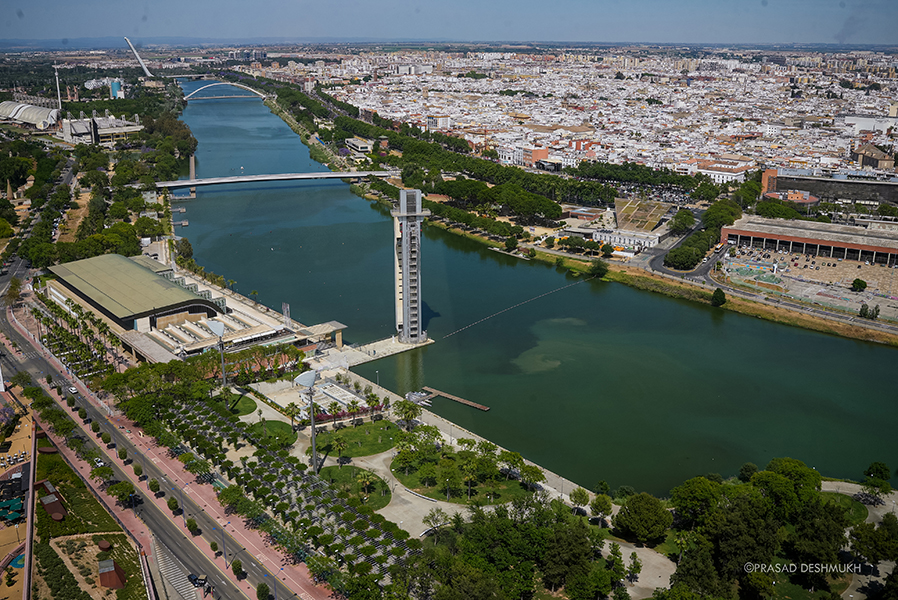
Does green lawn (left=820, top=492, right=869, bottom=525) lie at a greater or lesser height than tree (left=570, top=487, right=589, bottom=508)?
lesser

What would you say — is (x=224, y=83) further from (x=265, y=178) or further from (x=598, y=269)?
(x=598, y=269)

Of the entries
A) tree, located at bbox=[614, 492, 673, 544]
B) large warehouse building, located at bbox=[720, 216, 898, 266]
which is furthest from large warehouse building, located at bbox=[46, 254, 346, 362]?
large warehouse building, located at bbox=[720, 216, 898, 266]

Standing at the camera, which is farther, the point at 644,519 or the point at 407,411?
the point at 407,411

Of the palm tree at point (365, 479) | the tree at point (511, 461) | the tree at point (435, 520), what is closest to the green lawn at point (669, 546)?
the tree at point (511, 461)

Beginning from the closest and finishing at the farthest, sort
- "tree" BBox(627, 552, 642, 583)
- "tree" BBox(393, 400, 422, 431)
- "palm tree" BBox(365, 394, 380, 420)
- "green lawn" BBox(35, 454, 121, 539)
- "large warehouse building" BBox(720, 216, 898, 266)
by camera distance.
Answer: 1. "tree" BBox(627, 552, 642, 583)
2. "green lawn" BBox(35, 454, 121, 539)
3. "tree" BBox(393, 400, 422, 431)
4. "palm tree" BBox(365, 394, 380, 420)
5. "large warehouse building" BBox(720, 216, 898, 266)

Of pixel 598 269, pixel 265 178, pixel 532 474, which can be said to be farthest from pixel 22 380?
pixel 265 178

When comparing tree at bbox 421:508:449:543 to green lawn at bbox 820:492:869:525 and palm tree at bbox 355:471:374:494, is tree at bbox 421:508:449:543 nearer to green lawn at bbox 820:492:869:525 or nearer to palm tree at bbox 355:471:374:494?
palm tree at bbox 355:471:374:494

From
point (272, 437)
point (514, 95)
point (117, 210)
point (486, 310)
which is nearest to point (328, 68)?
point (514, 95)

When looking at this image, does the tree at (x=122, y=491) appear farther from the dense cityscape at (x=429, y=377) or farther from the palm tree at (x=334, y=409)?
the palm tree at (x=334, y=409)
